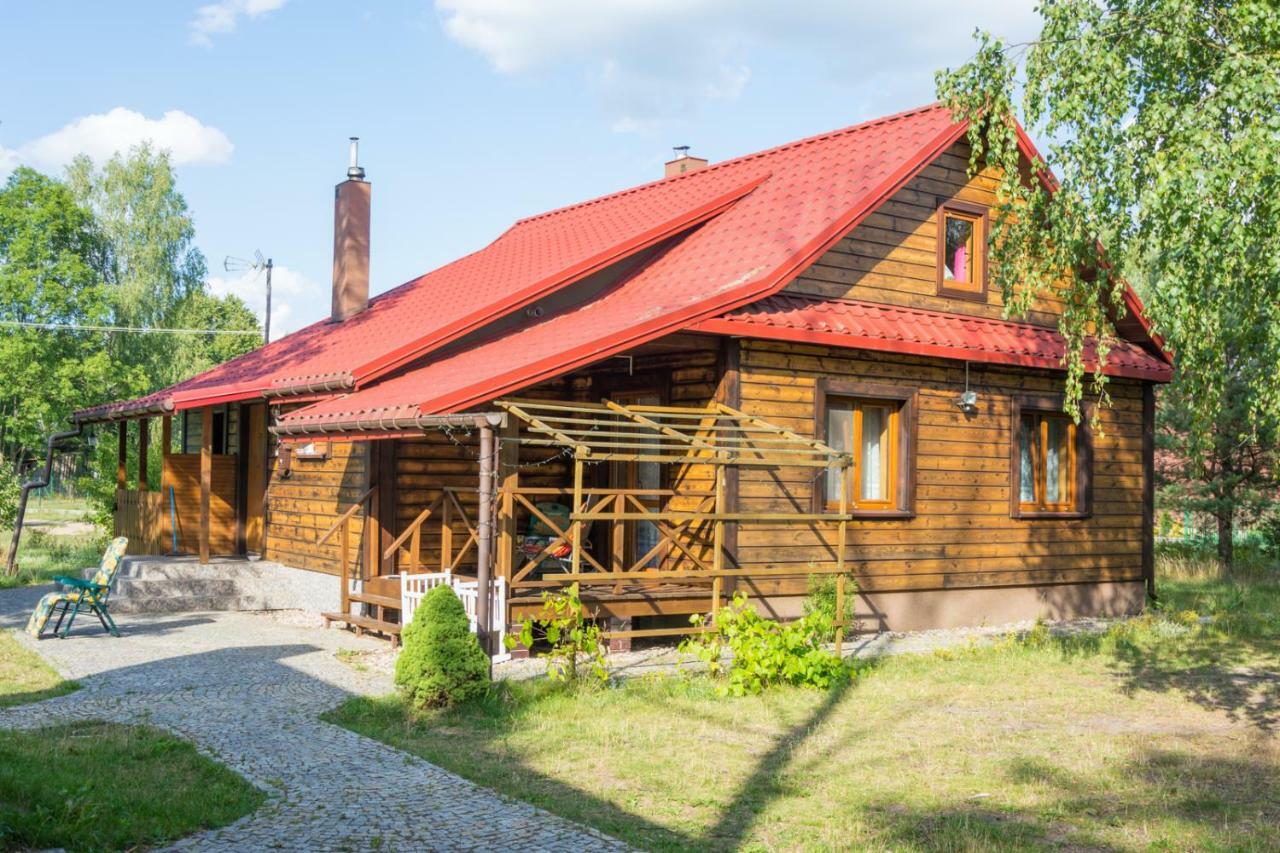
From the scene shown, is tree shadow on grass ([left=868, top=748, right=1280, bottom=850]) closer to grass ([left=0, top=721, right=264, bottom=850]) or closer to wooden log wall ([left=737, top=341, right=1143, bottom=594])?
grass ([left=0, top=721, right=264, bottom=850])

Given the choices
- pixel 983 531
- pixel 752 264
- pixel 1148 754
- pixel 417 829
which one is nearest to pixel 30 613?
pixel 752 264

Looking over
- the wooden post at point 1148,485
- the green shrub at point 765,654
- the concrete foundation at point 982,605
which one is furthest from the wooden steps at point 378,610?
the wooden post at point 1148,485

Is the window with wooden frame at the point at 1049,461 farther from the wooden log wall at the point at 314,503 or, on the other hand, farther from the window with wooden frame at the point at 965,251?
the wooden log wall at the point at 314,503

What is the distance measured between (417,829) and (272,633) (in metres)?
7.73

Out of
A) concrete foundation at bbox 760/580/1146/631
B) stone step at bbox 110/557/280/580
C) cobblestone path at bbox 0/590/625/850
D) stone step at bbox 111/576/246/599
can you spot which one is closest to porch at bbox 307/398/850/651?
concrete foundation at bbox 760/580/1146/631

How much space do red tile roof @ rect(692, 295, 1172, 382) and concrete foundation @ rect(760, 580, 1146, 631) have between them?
2718mm

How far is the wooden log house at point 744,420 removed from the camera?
11.8 metres

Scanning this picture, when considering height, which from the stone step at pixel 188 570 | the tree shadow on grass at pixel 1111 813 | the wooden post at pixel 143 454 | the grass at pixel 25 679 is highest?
the wooden post at pixel 143 454

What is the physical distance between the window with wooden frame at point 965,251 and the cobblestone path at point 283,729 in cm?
793

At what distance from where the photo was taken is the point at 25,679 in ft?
33.3

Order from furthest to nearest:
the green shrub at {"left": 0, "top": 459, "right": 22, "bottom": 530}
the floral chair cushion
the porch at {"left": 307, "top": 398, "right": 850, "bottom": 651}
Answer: the green shrub at {"left": 0, "top": 459, "right": 22, "bottom": 530}, the floral chair cushion, the porch at {"left": 307, "top": 398, "right": 850, "bottom": 651}

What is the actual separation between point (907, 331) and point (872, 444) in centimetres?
134

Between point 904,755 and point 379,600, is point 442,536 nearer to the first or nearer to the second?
point 379,600

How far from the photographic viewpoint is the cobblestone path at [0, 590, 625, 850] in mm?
5988
